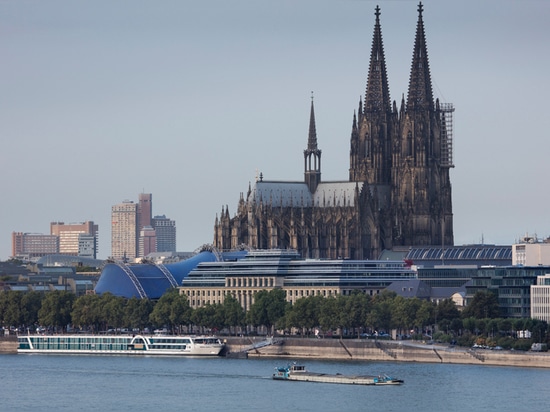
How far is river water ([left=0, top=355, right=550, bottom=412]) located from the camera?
455 ft

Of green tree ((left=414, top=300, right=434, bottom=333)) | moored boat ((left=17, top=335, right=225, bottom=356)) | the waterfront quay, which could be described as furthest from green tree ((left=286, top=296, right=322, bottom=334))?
green tree ((left=414, top=300, right=434, bottom=333))

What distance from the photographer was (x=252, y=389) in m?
150

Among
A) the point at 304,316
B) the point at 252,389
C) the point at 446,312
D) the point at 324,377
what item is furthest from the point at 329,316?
the point at 252,389

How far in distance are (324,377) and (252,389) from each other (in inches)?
311

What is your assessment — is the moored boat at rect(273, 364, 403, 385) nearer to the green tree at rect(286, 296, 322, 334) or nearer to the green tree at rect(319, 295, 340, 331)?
the green tree at rect(319, 295, 340, 331)

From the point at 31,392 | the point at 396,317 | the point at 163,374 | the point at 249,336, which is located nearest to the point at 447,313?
the point at 396,317

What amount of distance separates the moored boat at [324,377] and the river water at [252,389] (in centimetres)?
114

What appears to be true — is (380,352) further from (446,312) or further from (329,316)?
(329,316)

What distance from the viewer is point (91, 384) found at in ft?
514

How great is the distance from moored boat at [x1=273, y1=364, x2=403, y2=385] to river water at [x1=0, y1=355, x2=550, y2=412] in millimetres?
1145

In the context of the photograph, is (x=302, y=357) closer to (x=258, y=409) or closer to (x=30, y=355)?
(x=30, y=355)

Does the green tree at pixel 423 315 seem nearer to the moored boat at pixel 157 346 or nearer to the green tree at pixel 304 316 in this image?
the green tree at pixel 304 316

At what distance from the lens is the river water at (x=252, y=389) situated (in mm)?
138625

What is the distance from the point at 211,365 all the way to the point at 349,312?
2164 centimetres
